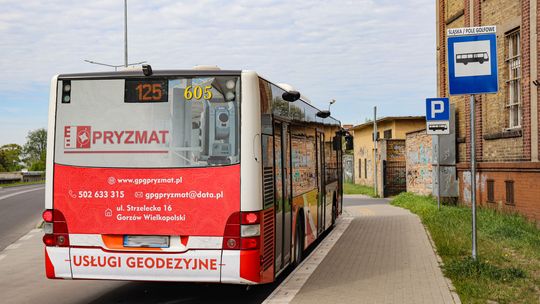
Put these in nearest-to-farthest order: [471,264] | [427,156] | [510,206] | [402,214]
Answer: [471,264] < [510,206] < [402,214] < [427,156]

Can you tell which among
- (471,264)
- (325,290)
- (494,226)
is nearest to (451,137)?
(494,226)

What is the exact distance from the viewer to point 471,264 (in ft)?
31.0

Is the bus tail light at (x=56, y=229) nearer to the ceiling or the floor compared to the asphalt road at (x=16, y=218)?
nearer to the ceiling

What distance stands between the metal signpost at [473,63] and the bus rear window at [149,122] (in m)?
3.57

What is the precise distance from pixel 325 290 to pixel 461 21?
1676cm

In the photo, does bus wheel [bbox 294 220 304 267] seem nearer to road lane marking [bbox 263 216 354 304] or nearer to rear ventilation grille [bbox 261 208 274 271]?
road lane marking [bbox 263 216 354 304]

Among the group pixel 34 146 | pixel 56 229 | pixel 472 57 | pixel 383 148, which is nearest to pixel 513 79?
pixel 472 57

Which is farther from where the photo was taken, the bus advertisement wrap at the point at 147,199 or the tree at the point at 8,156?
the tree at the point at 8,156

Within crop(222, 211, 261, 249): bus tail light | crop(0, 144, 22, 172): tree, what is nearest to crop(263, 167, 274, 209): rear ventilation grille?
crop(222, 211, 261, 249): bus tail light

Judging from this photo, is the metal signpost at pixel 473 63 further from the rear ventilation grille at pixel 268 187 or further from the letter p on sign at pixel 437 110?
the letter p on sign at pixel 437 110

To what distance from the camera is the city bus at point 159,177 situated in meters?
7.59

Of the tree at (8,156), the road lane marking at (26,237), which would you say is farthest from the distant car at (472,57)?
the tree at (8,156)

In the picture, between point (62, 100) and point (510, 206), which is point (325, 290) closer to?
point (62, 100)

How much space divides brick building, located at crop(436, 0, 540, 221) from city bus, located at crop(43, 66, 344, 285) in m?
10.5
